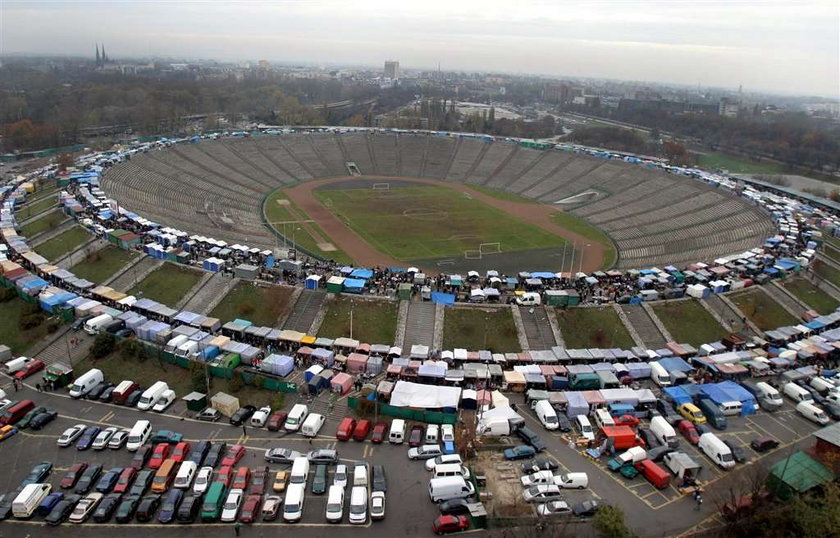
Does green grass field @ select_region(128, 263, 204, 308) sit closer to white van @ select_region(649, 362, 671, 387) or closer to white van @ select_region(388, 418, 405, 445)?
white van @ select_region(388, 418, 405, 445)

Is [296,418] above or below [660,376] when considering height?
below

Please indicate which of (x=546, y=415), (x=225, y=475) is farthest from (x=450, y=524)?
(x=225, y=475)

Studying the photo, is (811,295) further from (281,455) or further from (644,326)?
(281,455)

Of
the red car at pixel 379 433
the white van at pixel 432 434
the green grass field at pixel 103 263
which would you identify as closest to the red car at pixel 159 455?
the red car at pixel 379 433

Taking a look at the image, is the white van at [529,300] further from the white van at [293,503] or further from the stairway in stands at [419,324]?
the white van at [293,503]

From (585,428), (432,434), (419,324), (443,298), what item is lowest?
(432,434)

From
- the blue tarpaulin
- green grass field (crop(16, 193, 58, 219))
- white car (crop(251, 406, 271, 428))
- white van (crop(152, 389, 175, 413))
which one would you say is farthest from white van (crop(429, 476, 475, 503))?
green grass field (crop(16, 193, 58, 219))
